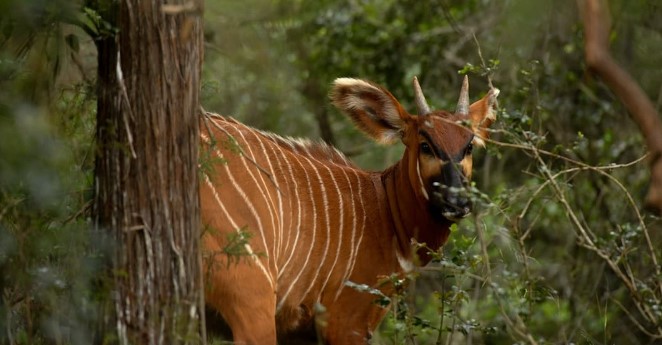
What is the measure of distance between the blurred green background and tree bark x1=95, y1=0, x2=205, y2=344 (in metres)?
0.11

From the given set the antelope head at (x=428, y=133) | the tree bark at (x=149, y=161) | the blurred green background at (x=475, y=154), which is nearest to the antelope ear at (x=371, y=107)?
the antelope head at (x=428, y=133)

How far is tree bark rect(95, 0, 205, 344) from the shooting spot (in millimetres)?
4551

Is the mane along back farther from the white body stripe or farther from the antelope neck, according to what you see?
the antelope neck

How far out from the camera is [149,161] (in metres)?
4.58

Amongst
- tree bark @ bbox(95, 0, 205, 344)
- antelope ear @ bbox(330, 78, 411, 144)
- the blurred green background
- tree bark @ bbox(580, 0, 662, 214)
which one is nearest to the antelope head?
antelope ear @ bbox(330, 78, 411, 144)

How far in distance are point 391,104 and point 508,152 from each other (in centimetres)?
336

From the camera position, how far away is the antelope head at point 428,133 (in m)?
6.12

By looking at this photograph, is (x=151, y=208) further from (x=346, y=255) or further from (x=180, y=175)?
(x=346, y=255)

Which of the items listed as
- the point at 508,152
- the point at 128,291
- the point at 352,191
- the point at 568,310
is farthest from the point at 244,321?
the point at 508,152

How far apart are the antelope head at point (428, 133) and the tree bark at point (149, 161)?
158 cm

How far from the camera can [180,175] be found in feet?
15.2

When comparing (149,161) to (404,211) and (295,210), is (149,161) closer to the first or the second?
(295,210)

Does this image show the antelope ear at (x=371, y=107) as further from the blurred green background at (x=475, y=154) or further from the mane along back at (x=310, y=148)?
the blurred green background at (x=475, y=154)

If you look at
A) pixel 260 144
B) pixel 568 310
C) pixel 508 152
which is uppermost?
pixel 260 144
